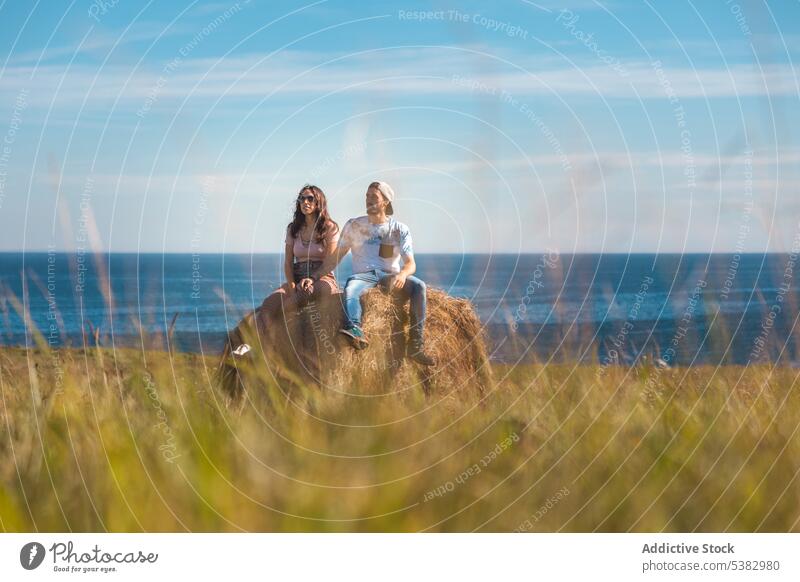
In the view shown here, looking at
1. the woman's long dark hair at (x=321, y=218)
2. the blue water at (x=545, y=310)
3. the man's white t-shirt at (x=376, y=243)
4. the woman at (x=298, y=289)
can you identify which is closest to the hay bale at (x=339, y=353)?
the woman at (x=298, y=289)

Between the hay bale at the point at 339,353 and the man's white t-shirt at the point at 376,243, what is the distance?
28 centimetres

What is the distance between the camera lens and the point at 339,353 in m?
9.73

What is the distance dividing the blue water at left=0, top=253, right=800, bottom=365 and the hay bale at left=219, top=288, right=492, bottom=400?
47 cm

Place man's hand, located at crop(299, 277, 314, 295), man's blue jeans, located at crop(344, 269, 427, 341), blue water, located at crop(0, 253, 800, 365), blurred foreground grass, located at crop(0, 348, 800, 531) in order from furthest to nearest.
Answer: man's hand, located at crop(299, 277, 314, 295)
man's blue jeans, located at crop(344, 269, 427, 341)
blue water, located at crop(0, 253, 800, 365)
blurred foreground grass, located at crop(0, 348, 800, 531)

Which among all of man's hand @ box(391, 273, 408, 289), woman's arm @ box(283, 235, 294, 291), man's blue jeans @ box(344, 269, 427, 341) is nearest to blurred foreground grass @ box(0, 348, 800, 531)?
man's blue jeans @ box(344, 269, 427, 341)

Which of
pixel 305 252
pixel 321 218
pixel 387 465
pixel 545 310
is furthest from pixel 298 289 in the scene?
pixel 545 310

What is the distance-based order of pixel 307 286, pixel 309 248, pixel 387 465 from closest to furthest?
pixel 387 465 < pixel 307 286 < pixel 309 248

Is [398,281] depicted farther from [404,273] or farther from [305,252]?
[305,252]

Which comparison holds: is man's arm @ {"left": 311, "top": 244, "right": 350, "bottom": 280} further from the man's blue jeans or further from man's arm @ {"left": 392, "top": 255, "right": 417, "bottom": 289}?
man's arm @ {"left": 392, "top": 255, "right": 417, "bottom": 289}

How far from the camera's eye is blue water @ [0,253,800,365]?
8.88 m

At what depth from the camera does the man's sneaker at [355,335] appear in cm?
969

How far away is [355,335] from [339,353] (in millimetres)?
232

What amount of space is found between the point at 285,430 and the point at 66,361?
125 inches

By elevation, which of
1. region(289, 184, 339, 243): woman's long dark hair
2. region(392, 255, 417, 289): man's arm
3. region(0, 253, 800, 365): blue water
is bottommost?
region(0, 253, 800, 365): blue water
